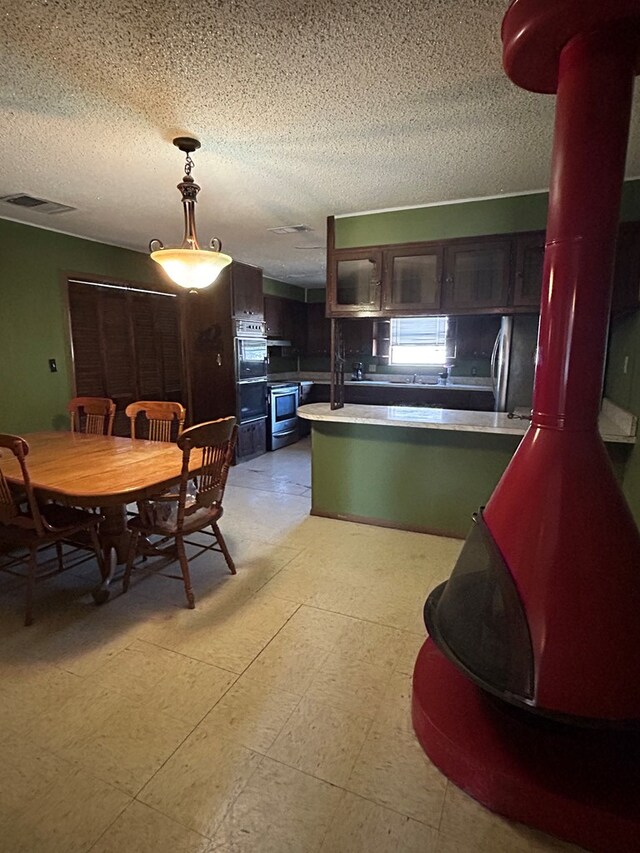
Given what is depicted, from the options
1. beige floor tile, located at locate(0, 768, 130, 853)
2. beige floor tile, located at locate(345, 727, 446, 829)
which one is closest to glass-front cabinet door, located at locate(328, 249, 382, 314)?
beige floor tile, located at locate(345, 727, 446, 829)

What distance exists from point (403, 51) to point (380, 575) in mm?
2495

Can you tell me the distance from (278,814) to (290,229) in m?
3.91

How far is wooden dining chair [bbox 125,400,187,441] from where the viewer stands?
10.5 ft

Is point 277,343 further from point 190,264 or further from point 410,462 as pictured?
point 190,264

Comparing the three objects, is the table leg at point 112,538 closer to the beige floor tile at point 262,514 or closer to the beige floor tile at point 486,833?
the beige floor tile at point 262,514

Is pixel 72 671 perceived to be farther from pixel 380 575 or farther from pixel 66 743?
pixel 380 575

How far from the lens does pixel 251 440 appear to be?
18.0 ft

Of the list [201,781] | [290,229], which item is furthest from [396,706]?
[290,229]

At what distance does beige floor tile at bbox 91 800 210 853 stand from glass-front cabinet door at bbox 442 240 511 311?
9.93 feet

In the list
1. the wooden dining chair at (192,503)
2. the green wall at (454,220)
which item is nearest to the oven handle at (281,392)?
the green wall at (454,220)

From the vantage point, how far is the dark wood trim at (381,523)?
321 centimetres

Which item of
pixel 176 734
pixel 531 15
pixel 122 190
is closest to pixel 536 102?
pixel 531 15

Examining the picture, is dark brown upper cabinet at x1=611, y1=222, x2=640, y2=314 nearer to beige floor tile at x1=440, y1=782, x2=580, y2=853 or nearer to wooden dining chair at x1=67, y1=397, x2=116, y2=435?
beige floor tile at x1=440, y1=782, x2=580, y2=853

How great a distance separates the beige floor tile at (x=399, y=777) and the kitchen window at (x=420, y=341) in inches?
209
